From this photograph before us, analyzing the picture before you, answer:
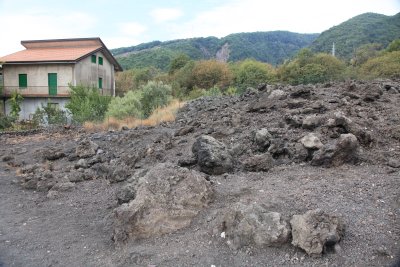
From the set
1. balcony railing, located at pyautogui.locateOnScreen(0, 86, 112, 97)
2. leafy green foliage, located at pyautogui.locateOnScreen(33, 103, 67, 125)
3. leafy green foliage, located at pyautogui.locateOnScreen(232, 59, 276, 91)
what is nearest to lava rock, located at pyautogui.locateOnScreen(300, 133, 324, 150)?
leafy green foliage, located at pyautogui.locateOnScreen(33, 103, 67, 125)

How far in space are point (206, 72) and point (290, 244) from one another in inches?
1140

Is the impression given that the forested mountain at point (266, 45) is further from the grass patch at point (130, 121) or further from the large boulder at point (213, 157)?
the large boulder at point (213, 157)

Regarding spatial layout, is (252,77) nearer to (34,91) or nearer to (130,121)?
(34,91)

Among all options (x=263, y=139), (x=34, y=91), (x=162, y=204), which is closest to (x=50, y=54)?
(x=34, y=91)

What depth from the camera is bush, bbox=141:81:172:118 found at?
712 inches

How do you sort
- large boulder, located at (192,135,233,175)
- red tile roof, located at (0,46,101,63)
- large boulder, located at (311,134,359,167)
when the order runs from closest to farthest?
large boulder, located at (311,134,359,167), large boulder, located at (192,135,233,175), red tile roof, located at (0,46,101,63)

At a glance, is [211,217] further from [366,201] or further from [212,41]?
[212,41]

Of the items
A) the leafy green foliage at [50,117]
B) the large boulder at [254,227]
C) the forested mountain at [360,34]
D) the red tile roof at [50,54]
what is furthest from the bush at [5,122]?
the forested mountain at [360,34]

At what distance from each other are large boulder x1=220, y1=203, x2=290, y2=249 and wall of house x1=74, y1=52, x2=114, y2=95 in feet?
81.9

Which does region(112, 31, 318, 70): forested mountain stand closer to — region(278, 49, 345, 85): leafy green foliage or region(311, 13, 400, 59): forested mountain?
region(311, 13, 400, 59): forested mountain

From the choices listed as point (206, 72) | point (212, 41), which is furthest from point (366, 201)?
point (212, 41)

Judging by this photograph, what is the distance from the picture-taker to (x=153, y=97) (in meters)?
19.0

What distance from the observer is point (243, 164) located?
616 centimetres

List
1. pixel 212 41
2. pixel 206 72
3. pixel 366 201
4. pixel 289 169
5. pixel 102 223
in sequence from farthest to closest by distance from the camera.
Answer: pixel 212 41 → pixel 206 72 → pixel 289 169 → pixel 102 223 → pixel 366 201
